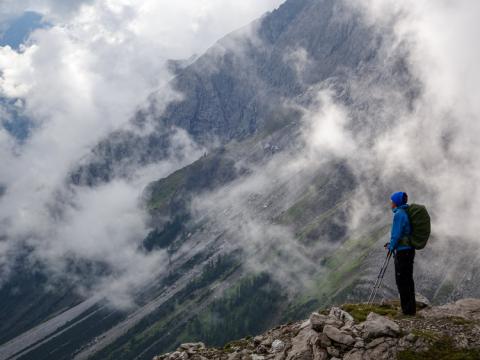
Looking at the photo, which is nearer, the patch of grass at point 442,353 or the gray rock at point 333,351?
the patch of grass at point 442,353

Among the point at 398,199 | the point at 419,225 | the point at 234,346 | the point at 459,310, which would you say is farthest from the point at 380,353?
the point at 234,346

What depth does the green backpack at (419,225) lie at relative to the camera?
24.8 m

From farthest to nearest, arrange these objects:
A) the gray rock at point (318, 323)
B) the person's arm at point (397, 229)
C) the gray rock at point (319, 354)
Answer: the gray rock at point (318, 323), the person's arm at point (397, 229), the gray rock at point (319, 354)

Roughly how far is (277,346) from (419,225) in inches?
447

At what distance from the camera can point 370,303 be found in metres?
33.0

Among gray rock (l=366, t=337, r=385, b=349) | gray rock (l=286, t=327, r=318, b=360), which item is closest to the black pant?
gray rock (l=366, t=337, r=385, b=349)

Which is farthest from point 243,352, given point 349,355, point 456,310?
point 456,310

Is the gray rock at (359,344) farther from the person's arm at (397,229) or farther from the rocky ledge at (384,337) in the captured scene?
the person's arm at (397,229)

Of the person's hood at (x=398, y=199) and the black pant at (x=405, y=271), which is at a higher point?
the person's hood at (x=398, y=199)

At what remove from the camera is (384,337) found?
74.9 feet

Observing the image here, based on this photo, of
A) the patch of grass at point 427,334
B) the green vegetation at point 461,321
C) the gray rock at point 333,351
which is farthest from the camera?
the green vegetation at point 461,321

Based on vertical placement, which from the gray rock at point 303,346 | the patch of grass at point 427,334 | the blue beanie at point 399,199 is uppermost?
the blue beanie at point 399,199

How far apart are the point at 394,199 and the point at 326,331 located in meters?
7.83

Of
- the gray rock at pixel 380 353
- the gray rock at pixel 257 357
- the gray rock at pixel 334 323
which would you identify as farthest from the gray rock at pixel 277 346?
the gray rock at pixel 380 353
